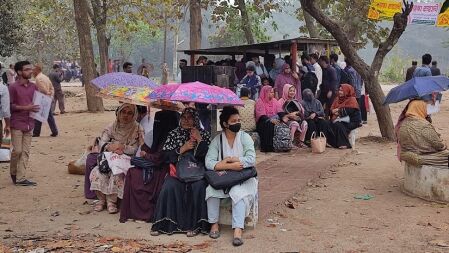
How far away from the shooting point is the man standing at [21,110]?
732 centimetres

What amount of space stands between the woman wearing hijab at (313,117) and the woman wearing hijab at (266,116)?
58cm

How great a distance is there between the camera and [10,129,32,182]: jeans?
7.36 meters

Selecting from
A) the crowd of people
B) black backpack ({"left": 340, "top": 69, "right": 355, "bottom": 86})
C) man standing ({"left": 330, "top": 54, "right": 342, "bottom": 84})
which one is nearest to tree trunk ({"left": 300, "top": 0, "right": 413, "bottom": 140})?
man standing ({"left": 330, "top": 54, "right": 342, "bottom": 84})

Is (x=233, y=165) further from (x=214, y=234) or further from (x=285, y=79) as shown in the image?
(x=285, y=79)

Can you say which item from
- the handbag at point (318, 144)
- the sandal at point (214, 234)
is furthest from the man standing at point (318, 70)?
the sandal at point (214, 234)

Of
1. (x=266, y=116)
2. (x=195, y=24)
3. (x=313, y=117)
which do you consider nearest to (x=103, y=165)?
(x=266, y=116)

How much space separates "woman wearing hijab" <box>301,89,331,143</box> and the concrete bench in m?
3.68

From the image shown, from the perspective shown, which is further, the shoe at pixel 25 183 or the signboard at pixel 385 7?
the signboard at pixel 385 7

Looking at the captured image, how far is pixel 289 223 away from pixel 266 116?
189 inches

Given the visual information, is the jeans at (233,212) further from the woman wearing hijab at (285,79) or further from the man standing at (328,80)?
the man standing at (328,80)

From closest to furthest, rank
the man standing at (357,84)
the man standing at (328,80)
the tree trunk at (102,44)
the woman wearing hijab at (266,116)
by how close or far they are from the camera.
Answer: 1. the woman wearing hijab at (266,116)
2. the man standing at (328,80)
3. the man standing at (357,84)
4. the tree trunk at (102,44)

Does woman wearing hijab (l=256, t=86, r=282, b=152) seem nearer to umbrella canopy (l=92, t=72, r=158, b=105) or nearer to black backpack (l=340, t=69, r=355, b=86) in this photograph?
black backpack (l=340, t=69, r=355, b=86)

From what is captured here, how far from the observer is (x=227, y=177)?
5.36 meters

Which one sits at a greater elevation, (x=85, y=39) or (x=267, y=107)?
(x=85, y=39)
